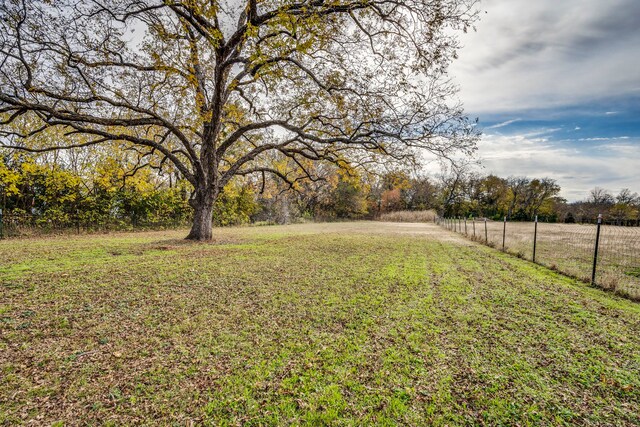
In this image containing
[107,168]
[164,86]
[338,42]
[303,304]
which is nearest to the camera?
[303,304]

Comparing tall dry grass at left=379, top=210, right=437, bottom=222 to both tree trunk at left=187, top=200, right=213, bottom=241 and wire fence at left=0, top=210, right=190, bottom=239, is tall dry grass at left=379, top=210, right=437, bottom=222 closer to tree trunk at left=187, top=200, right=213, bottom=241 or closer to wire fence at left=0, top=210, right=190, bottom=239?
wire fence at left=0, top=210, right=190, bottom=239

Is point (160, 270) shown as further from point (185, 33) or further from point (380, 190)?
point (380, 190)

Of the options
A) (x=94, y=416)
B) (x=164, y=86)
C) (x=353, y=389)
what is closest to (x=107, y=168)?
(x=164, y=86)

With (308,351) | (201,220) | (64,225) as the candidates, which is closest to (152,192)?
(64,225)

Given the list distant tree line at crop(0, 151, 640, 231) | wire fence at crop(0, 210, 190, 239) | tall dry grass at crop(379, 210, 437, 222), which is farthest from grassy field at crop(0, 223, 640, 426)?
tall dry grass at crop(379, 210, 437, 222)

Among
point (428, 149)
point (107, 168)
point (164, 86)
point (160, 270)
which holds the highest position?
point (164, 86)

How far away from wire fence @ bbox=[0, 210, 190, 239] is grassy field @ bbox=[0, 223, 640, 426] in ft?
28.9

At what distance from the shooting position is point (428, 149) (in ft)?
33.9

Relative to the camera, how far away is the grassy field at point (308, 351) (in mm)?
2300

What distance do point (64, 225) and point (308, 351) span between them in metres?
16.5

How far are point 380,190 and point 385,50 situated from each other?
46289 millimetres

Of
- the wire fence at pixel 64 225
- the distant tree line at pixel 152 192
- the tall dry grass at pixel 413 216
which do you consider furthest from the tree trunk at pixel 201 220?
the tall dry grass at pixel 413 216

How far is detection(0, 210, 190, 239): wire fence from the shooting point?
40.3ft

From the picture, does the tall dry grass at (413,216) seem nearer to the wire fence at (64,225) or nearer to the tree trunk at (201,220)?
the wire fence at (64,225)
